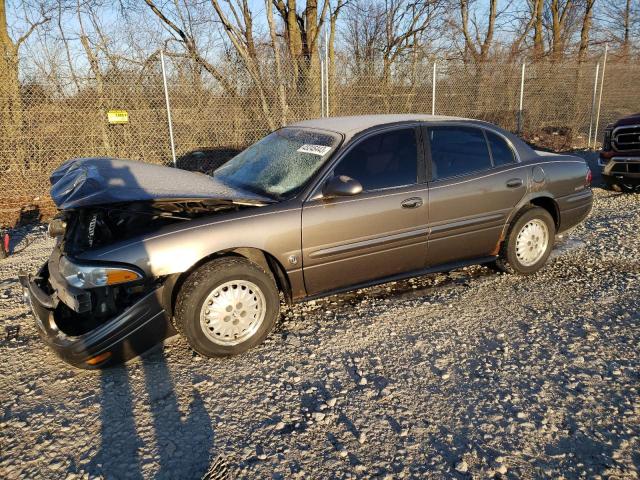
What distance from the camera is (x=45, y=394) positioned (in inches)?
112

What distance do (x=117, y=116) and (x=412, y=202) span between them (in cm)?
569

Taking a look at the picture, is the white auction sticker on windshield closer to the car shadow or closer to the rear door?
the rear door

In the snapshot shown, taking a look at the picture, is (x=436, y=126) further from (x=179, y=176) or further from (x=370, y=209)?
(x=179, y=176)

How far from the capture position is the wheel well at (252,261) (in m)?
2.99

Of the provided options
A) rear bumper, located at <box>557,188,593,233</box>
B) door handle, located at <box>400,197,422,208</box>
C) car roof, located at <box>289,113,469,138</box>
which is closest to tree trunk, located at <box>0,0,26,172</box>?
car roof, located at <box>289,113,469,138</box>

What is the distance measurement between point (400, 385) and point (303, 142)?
2165 millimetres

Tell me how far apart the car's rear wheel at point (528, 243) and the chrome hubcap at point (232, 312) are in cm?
254

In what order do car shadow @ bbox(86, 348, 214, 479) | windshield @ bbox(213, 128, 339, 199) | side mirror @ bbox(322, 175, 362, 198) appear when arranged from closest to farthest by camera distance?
car shadow @ bbox(86, 348, 214, 479) → side mirror @ bbox(322, 175, 362, 198) → windshield @ bbox(213, 128, 339, 199)

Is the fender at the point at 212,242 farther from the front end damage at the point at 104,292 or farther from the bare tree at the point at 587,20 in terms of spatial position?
the bare tree at the point at 587,20

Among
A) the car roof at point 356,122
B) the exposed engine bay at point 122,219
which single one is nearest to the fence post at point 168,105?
the car roof at point 356,122

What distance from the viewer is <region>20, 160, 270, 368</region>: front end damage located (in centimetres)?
281

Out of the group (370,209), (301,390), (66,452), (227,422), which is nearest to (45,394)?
(66,452)

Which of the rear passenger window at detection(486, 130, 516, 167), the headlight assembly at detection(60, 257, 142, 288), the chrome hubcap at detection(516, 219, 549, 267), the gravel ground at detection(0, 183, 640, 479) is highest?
the rear passenger window at detection(486, 130, 516, 167)

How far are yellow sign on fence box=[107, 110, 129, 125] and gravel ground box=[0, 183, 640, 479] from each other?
13.9ft
